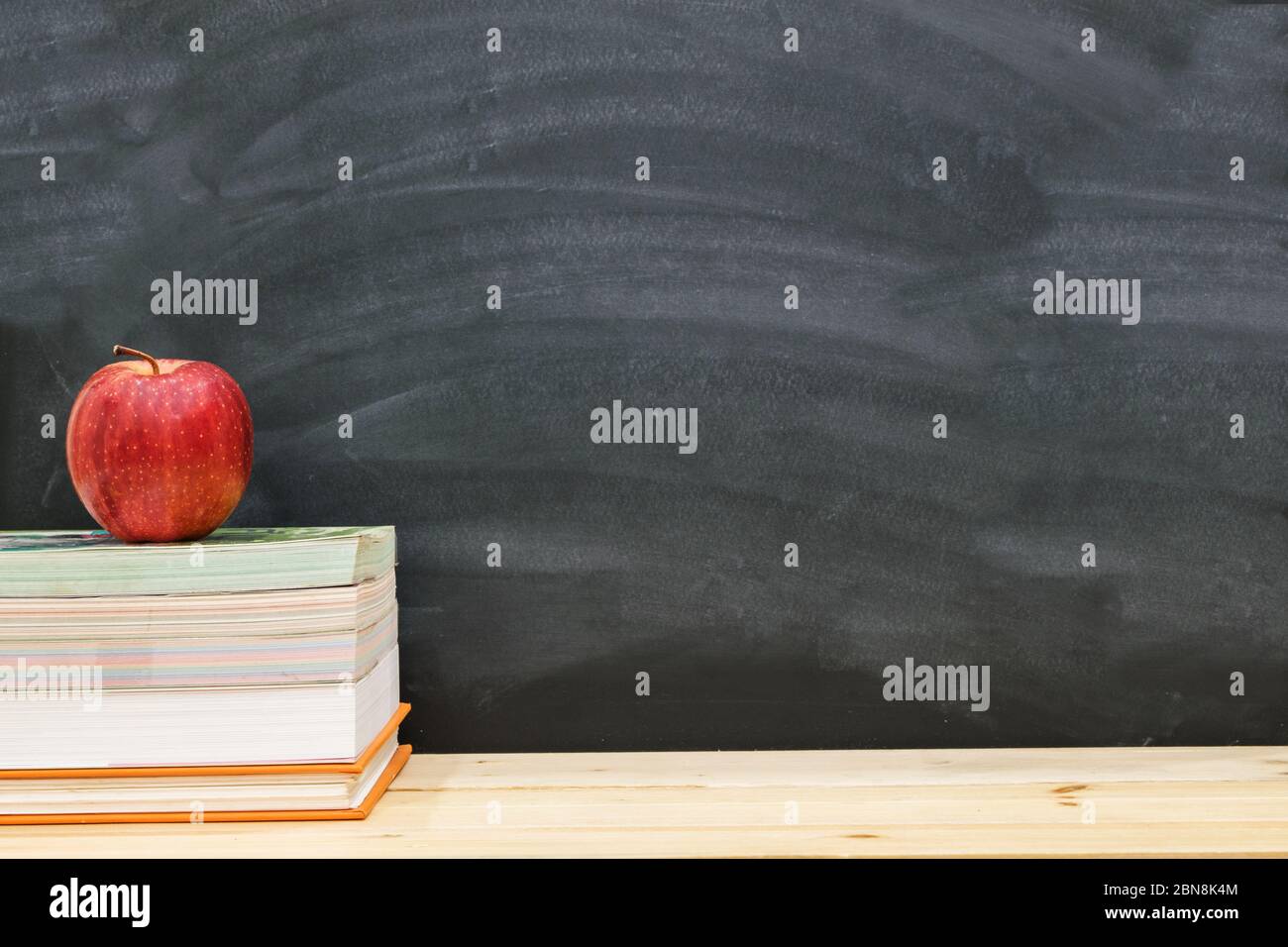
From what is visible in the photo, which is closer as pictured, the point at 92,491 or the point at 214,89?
the point at 92,491

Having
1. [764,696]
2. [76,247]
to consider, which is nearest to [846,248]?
[764,696]

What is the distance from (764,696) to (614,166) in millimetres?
565

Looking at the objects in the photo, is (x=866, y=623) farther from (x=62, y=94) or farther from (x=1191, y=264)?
(x=62, y=94)

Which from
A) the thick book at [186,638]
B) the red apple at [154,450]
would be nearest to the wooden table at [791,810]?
the thick book at [186,638]

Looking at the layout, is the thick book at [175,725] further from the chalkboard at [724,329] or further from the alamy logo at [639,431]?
the alamy logo at [639,431]

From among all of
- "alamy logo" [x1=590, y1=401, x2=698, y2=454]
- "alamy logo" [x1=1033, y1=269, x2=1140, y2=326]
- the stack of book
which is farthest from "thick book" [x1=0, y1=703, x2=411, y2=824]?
"alamy logo" [x1=1033, y1=269, x2=1140, y2=326]

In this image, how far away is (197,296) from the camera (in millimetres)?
1026

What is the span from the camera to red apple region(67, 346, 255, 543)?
826mm

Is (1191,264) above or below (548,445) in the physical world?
above

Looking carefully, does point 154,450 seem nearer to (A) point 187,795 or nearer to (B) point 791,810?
(A) point 187,795

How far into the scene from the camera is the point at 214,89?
1024 millimetres

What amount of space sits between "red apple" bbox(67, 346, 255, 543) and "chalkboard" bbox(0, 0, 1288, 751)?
0.17m

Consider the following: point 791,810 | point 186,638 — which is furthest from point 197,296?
point 791,810

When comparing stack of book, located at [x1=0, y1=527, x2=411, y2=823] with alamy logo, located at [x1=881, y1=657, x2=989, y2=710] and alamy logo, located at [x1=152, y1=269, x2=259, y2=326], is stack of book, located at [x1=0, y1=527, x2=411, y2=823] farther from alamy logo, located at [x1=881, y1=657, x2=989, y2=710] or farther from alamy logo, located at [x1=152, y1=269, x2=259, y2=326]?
alamy logo, located at [x1=881, y1=657, x2=989, y2=710]
